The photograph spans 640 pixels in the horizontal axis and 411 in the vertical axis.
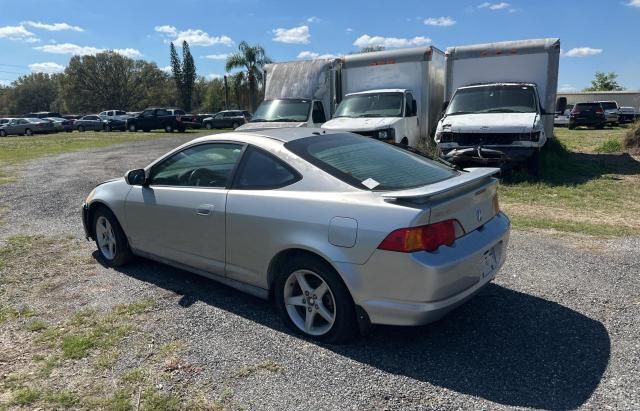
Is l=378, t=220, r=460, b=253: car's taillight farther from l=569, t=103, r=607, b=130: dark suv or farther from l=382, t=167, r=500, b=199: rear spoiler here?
l=569, t=103, r=607, b=130: dark suv

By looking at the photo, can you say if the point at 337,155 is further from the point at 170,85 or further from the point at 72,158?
the point at 170,85

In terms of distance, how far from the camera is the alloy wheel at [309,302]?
11.3 feet

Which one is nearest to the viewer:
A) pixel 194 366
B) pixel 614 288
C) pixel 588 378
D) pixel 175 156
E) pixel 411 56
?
pixel 588 378

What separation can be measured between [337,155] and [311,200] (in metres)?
0.59

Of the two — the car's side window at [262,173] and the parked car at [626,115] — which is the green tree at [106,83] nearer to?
the parked car at [626,115]

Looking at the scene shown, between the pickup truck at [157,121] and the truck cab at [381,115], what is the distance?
25093mm

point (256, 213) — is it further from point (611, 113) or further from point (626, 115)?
point (626, 115)

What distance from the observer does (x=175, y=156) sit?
4578 millimetres

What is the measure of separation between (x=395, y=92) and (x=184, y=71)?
6804 centimetres

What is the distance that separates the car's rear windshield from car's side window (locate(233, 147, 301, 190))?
0.16 meters

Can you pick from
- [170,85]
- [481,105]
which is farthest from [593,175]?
[170,85]

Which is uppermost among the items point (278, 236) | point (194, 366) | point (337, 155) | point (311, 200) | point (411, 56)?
point (411, 56)

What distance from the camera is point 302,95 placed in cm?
1385

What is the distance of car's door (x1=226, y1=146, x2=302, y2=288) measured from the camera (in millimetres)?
3580
